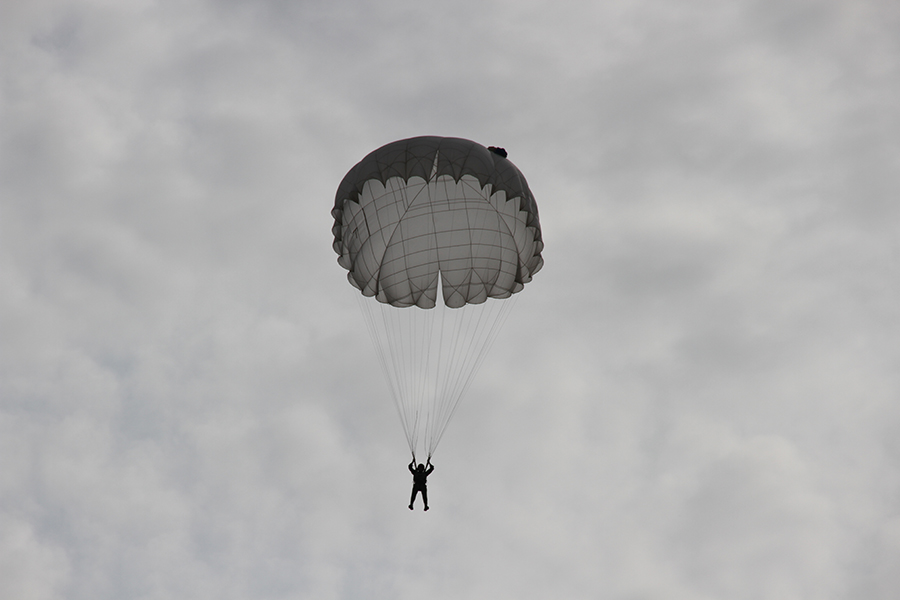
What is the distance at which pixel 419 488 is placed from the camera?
87.1 feet

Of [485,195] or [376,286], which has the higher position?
→ [485,195]

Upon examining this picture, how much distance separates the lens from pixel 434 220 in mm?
26250

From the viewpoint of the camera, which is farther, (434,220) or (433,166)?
(434,220)

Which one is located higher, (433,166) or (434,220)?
(433,166)

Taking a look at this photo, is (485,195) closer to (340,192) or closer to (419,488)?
(340,192)

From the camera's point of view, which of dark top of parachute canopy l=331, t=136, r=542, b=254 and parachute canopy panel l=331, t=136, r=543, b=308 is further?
parachute canopy panel l=331, t=136, r=543, b=308

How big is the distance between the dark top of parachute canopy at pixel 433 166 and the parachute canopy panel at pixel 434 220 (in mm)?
26

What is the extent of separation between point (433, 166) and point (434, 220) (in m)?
1.45

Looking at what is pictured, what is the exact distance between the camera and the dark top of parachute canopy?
84.3ft

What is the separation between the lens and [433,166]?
25797 millimetres

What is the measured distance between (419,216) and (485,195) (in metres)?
1.84

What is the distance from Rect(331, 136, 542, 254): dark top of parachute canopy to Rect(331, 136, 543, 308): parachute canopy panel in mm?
26

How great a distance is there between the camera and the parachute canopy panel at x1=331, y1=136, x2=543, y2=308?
25938 mm

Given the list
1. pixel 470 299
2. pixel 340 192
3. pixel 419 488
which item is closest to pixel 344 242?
pixel 340 192
